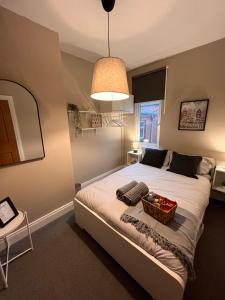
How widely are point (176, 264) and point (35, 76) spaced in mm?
2291

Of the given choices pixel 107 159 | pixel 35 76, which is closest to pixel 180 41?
pixel 35 76

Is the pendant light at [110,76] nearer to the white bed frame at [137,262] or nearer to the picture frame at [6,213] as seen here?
the white bed frame at [137,262]

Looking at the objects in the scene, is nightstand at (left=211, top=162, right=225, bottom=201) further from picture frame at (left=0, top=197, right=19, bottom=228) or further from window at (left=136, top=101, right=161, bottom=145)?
picture frame at (left=0, top=197, right=19, bottom=228)

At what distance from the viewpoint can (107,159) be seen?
11.3 ft

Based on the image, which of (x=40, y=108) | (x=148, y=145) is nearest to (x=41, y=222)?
(x=40, y=108)

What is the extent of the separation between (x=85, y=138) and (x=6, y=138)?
146 centimetres

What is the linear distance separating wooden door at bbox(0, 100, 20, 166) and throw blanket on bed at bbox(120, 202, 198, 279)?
55.0 inches

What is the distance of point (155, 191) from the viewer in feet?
5.71

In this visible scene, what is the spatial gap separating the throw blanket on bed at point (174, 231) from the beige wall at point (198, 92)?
5.33 feet

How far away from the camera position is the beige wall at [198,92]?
2.18 meters

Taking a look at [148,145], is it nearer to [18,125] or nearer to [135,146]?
[135,146]

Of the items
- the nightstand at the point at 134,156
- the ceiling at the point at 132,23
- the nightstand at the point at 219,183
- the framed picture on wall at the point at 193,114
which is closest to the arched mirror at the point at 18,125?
the ceiling at the point at 132,23

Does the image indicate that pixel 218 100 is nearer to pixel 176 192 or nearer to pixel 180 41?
pixel 180 41

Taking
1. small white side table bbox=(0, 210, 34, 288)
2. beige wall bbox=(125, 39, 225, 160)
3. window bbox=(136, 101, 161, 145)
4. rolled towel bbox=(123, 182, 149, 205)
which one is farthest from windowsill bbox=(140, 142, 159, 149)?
small white side table bbox=(0, 210, 34, 288)
